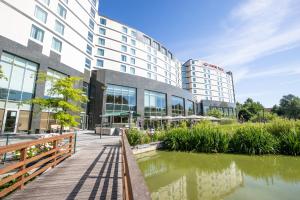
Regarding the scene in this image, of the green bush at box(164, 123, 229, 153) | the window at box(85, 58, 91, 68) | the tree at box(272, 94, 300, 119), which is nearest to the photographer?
the green bush at box(164, 123, 229, 153)

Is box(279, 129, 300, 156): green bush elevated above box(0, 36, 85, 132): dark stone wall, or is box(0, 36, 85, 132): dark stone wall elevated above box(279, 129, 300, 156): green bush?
box(0, 36, 85, 132): dark stone wall

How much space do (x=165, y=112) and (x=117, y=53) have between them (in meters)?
14.3

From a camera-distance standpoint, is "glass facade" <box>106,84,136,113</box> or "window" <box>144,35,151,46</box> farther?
"window" <box>144,35,151,46</box>

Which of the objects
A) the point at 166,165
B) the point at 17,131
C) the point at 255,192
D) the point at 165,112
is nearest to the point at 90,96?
the point at 17,131

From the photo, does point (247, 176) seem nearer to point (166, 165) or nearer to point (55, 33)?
point (166, 165)

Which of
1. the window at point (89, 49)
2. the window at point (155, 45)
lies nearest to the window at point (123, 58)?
the window at point (89, 49)

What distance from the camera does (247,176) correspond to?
739 cm

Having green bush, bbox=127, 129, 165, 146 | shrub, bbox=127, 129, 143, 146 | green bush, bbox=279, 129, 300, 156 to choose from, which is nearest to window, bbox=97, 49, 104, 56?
green bush, bbox=127, 129, 165, 146

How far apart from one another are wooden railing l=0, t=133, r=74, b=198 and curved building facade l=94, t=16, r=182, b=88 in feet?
82.0

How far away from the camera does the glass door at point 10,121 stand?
1481cm

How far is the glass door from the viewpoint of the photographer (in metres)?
14.8

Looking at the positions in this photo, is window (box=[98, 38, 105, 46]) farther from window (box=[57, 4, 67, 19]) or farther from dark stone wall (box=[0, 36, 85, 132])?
dark stone wall (box=[0, 36, 85, 132])

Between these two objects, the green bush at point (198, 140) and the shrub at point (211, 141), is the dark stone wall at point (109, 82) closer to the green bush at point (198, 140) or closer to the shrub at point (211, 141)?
the green bush at point (198, 140)

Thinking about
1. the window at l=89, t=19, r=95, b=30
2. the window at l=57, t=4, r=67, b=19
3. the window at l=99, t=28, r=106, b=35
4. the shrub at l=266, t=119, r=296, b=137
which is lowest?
the shrub at l=266, t=119, r=296, b=137
